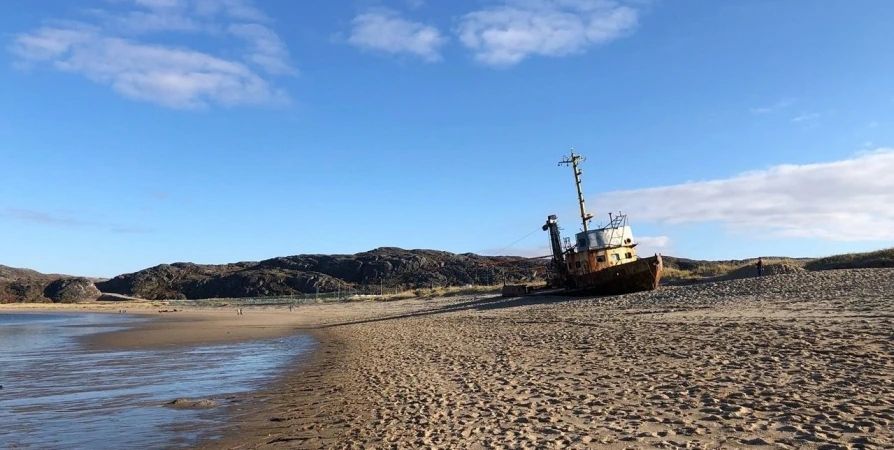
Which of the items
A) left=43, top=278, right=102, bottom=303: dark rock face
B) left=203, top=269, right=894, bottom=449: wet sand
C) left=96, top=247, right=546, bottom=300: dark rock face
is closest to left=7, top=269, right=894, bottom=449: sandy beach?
left=203, top=269, right=894, bottom=449: wet sand

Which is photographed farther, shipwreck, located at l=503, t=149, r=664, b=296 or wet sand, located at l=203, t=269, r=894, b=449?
shipwreck, located at l=503, t=149, r=664, b=296

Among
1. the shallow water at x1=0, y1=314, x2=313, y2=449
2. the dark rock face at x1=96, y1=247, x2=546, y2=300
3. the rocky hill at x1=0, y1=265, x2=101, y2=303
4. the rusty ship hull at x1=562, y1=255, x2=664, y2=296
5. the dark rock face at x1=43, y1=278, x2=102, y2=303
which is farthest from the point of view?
the rocky hill at x1=0, y1=265, x2=101, y2=303

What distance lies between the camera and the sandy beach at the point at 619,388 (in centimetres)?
715

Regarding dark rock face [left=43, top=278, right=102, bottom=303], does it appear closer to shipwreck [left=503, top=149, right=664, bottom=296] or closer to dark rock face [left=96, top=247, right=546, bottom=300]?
dark rock face [left=96, top=247, right=546, bottom=300]

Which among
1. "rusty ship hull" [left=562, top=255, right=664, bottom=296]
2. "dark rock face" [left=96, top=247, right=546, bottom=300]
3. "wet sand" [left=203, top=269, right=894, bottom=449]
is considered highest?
"dark rock face" [left=96, top=247, right=546, bottom=300]

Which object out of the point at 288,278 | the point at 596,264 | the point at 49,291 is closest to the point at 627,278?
the point at 596,264

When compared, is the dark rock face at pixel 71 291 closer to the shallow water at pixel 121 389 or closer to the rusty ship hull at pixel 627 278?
the shallow water at pixel 121 389

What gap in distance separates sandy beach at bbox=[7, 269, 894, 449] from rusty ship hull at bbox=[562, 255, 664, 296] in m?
12.0

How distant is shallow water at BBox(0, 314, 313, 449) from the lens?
919 cm

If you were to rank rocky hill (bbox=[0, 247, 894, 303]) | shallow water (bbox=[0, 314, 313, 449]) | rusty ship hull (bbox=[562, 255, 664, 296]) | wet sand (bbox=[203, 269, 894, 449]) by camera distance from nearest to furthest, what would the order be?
wet sand (bbox=[203, 269, 894, 449]) → shallow water (bbox=[0, 314, 313, 449]) → rusty ship hull (bbox=[562, 255, 664, 296]) → rocky hill (bbox=[0, 247, 894, 303])

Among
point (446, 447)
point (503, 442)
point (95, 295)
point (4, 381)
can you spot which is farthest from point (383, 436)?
point (95, 295)

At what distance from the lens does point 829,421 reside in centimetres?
687

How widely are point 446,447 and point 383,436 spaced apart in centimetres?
122

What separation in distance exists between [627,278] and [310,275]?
122 metres
